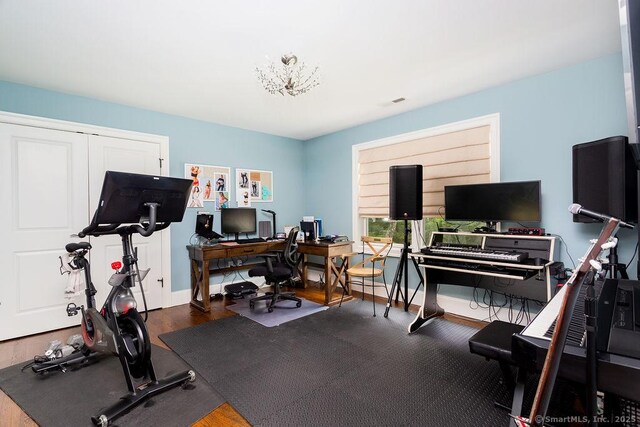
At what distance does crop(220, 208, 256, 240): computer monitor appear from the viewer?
4098mm

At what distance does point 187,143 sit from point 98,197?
1.21 meters

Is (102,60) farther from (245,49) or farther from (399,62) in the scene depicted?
(399,62)

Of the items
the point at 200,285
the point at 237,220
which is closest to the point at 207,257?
the point at 200,285

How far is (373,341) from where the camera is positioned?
274 centimetres

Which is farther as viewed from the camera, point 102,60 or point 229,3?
point 102,60

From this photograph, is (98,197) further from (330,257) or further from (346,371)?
(346,371)

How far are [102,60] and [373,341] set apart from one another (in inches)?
131

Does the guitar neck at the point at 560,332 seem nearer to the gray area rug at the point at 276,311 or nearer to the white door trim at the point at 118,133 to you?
the gray area rug at the point at 276,311

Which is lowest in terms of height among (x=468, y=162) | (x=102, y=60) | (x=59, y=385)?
(x=59, y=385)

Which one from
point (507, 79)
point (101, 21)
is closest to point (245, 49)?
point (101, 21)

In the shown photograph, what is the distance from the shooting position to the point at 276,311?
11.6 feet

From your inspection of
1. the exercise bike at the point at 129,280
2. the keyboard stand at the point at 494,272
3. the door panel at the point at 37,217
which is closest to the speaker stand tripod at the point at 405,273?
the keyboard stand at the point at 494,272

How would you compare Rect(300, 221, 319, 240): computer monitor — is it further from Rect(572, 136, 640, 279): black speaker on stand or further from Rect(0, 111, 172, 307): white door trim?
Rect(572, 136, 640, 279): black speaker on stand

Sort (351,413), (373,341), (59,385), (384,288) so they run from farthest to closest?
(384,288)
(373,341)
(59,385)
(351,413)
